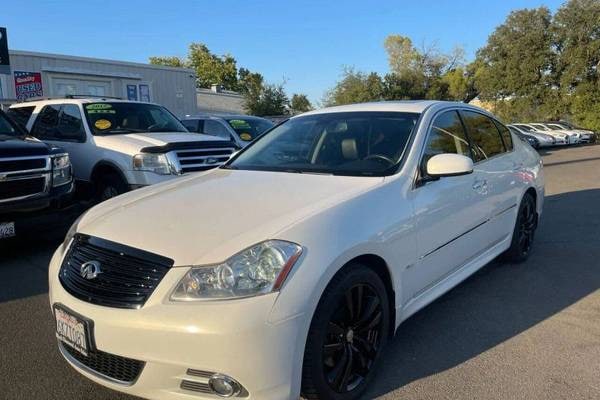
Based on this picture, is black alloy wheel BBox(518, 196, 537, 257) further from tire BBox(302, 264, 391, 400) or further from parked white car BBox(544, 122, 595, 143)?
parked white car BBox(544, 122, 595, 143)

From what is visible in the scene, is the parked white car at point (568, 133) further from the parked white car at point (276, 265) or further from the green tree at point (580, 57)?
the parked white car at point (276, 265)

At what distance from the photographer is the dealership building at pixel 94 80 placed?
16.6 meters

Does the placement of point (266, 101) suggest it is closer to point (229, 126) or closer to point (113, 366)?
point (229, 126)

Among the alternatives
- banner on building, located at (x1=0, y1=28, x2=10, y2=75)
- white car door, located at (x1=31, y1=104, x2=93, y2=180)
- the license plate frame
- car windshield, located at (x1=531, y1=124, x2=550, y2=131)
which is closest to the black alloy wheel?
the license plate frame

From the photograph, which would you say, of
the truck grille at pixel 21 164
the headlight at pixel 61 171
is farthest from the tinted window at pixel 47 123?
the truck grille at pixel 21 164

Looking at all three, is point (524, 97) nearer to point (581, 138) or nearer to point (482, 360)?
point (581, 138)

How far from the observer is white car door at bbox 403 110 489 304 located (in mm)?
3385

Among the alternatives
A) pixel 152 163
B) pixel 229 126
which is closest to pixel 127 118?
pixel 152 163

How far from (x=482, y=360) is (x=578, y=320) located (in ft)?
3.72

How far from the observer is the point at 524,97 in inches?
1688

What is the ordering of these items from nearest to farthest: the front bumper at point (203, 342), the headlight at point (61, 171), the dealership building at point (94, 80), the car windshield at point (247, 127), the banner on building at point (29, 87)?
the front bumper at point (203, 342)
the headlight at point (61, 171)
the car windshield at point (247, 127)
the banner on building at point (29, 87)
the dealership building at point (94, 80)

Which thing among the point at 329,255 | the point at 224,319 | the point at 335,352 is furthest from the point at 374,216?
the point at 224,319

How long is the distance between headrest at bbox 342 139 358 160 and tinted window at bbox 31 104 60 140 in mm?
5701

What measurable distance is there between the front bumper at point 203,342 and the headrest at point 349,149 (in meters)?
1.62
